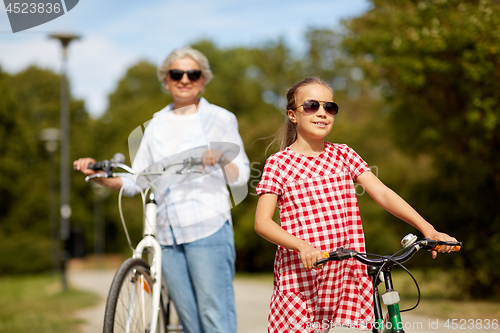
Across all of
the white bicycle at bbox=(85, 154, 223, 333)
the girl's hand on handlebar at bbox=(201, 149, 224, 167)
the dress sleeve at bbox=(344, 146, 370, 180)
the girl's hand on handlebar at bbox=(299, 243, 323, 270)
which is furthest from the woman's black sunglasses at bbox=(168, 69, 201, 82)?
the girl's hand on handlebar at bbox=(299, 243, 323, 270)

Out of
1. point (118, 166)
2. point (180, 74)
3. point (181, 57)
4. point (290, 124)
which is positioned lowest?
point (118, 166)

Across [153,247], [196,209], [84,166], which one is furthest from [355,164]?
[84,166]

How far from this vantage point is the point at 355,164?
2.65 metres

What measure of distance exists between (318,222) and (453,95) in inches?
322

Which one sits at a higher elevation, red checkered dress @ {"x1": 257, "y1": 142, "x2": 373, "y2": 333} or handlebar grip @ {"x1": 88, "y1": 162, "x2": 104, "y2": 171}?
handlebar grip @ {"x1": 88, "y1": 162, "x2": 104, "y2": 171}

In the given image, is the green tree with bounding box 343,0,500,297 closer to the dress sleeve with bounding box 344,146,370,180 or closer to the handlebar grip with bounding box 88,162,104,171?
the dress sleeve with bounding box 344,146,370,180

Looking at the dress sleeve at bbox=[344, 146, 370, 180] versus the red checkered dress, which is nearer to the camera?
the red checkered dress

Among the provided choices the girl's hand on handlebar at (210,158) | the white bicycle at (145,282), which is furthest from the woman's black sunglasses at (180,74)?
the girl's hand on handlebar at (210,158)

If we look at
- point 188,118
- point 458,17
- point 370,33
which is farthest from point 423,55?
point 188,118

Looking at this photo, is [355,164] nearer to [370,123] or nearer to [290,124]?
[290,124]

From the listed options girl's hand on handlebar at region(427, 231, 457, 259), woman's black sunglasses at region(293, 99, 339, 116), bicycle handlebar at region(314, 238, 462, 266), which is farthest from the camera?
woman's black sunglasses at region(293, 99, 339, 116)

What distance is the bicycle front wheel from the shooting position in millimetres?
2807

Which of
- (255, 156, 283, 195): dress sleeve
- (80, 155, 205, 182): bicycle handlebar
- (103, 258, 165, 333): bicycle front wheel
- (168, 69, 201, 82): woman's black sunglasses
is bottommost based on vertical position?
(103, 258, 165, 333): bicycle front wheel

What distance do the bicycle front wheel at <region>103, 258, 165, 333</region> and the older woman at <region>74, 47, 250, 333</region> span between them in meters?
0.17
